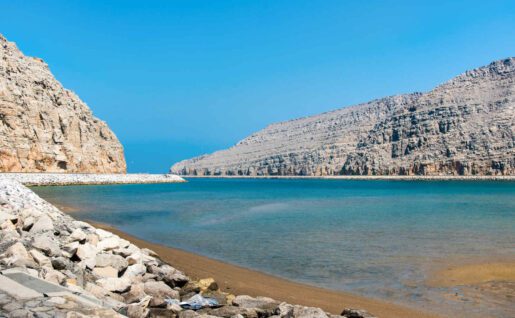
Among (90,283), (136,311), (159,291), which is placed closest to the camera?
(136,311)

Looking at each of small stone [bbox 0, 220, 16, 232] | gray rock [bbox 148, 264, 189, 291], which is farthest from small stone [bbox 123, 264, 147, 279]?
small stone [bbox 0, 220, 16, 232]

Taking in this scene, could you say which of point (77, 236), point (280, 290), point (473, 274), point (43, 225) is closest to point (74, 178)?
point (43, 225)

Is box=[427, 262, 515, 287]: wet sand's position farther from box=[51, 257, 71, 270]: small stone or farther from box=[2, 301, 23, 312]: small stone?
box=[2, 301, 23, 312]: small stone

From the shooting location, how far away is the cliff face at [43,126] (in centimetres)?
6059

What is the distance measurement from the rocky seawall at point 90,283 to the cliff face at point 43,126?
55.6 metres

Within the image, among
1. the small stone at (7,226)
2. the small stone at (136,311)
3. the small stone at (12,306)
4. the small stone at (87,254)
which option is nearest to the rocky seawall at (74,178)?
the small stone at (7,226)

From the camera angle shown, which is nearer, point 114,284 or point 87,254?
point 114,284

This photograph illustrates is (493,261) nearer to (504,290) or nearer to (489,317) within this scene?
(504,290)

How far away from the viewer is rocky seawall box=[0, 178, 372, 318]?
19.3ft

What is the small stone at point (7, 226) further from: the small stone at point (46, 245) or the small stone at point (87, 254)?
the small stone at point (87, 254)

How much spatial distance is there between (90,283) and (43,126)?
231 feet

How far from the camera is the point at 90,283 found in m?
7.96

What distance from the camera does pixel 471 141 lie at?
387ft

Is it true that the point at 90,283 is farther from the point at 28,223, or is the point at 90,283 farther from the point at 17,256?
the point at 28,223
